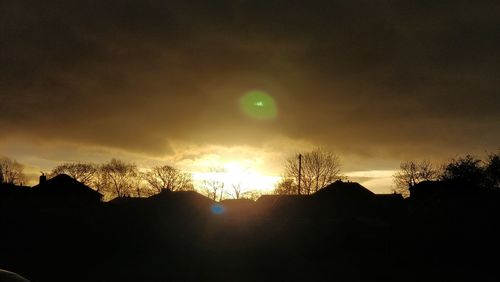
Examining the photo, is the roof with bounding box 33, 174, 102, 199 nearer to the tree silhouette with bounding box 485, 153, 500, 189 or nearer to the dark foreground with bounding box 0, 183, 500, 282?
the dark foreground with bounding box 0, 183, 500, 282

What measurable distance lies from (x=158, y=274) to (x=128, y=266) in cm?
260

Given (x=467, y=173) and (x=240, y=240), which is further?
(x=467, y=173)

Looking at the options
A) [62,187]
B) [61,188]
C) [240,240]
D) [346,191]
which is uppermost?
[62,187]

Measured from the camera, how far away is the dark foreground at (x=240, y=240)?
2177cm

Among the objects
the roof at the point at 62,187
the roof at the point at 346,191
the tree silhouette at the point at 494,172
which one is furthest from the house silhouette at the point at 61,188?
the tree silhouette at the point at 494,172

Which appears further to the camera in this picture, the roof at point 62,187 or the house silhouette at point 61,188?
the roof at point 62,187

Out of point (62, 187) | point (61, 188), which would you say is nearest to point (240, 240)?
point (61, 188)

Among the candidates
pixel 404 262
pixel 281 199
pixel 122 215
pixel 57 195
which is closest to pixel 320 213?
pixel 281 199

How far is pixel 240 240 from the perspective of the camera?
2652cm

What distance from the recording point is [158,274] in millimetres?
19406

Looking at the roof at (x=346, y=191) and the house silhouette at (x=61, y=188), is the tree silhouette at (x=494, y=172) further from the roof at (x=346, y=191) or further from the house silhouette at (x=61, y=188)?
the house silhouette at (x=61, y=188)

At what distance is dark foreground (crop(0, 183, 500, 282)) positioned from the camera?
71.4 ft

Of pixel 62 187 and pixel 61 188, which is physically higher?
pixel 62 187

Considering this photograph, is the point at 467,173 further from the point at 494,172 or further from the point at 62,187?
the point at 62,187
